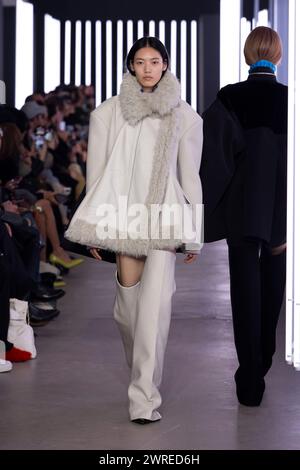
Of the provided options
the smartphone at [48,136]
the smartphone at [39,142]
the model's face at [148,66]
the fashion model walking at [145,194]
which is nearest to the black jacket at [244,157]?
the fashion model walking at [145,194]

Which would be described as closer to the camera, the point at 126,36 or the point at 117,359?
the point at 117,359

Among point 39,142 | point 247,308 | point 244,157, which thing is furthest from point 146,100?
point 39,142

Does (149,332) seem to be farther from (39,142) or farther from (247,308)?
(39,142)

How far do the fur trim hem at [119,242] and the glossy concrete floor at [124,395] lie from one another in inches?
21.5

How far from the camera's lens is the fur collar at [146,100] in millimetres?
3662

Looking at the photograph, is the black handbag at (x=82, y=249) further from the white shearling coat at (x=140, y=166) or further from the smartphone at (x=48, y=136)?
the smartphone at (x=48, y=136)

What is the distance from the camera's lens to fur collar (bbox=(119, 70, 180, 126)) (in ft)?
12.0

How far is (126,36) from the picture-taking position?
21.7 metres

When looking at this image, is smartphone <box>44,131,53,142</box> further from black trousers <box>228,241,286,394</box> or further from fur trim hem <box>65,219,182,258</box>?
fur trim hem <box>65,219,182,258</box>

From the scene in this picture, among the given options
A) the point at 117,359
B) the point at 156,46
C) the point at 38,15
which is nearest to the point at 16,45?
the point at 38,15

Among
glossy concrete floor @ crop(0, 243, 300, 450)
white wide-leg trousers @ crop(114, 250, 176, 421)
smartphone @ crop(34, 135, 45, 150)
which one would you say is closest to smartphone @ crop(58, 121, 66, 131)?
smartphone @ crop(34, 135, 45, 150)

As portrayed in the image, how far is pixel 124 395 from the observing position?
411cm

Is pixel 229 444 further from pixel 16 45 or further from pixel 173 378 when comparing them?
pixel 16 45
